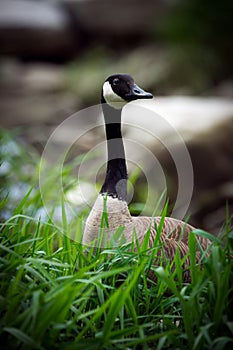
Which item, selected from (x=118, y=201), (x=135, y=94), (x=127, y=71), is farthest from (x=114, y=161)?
(x=127, y=71)

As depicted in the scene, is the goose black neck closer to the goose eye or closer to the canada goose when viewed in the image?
the canada goose

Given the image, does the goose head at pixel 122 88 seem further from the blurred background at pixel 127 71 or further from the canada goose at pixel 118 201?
the blurred background at pixel 127 71

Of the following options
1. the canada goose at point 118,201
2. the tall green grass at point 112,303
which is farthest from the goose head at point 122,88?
the tall green grass at point 112,303

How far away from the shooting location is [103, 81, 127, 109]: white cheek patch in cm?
188

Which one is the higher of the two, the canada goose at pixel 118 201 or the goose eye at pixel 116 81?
the goose eye at pixel 116 81

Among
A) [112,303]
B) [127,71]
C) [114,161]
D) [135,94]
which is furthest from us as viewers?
[127,71]

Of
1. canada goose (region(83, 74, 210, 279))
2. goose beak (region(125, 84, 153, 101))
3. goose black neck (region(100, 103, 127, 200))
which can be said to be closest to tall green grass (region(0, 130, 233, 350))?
canada goose (region(83, 74, 210, 279))

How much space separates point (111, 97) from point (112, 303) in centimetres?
70

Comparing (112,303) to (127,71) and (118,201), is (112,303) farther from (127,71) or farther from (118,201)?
(127,71)

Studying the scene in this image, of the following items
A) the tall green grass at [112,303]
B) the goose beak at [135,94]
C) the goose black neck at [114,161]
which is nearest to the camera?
the tall green grass at [112,303]

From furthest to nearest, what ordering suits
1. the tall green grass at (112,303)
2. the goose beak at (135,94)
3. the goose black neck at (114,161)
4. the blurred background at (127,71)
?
the blurred background at (127,71), the goose black neck at (114,161), the goose beak at (135,94), the tall green grass at (112,303)

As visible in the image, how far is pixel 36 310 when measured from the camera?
4.64 feet

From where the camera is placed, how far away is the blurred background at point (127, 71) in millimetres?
3574

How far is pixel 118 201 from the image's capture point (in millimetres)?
1920
